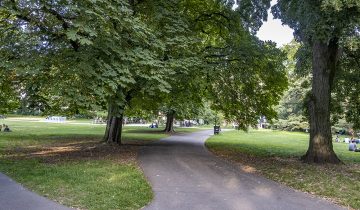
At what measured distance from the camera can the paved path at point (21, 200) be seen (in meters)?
6.89

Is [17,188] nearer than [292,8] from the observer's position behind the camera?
Yes

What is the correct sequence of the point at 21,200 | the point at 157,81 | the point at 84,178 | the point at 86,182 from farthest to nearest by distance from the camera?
the point at 157,81, the point at 84,178, the point at 86,182, the point at 21,200

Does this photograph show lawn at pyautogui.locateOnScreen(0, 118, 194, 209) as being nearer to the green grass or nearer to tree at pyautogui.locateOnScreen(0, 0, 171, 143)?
the green grass

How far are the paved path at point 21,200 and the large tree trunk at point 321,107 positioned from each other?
988cm

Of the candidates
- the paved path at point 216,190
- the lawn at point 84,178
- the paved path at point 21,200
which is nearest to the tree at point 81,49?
the lawn at point 84,178

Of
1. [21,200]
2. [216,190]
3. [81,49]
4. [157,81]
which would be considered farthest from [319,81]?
[21,200]

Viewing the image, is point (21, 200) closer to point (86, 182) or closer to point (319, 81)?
point (86, 182)

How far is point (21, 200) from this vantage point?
7.36 m

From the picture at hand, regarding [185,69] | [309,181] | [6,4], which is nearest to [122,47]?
[185,69]

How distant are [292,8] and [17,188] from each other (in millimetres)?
9931

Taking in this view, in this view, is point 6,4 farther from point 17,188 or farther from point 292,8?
point 292,8

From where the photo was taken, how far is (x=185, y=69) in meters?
13.5

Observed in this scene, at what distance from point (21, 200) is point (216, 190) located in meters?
4.18

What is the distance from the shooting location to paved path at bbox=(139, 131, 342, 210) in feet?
24.5
